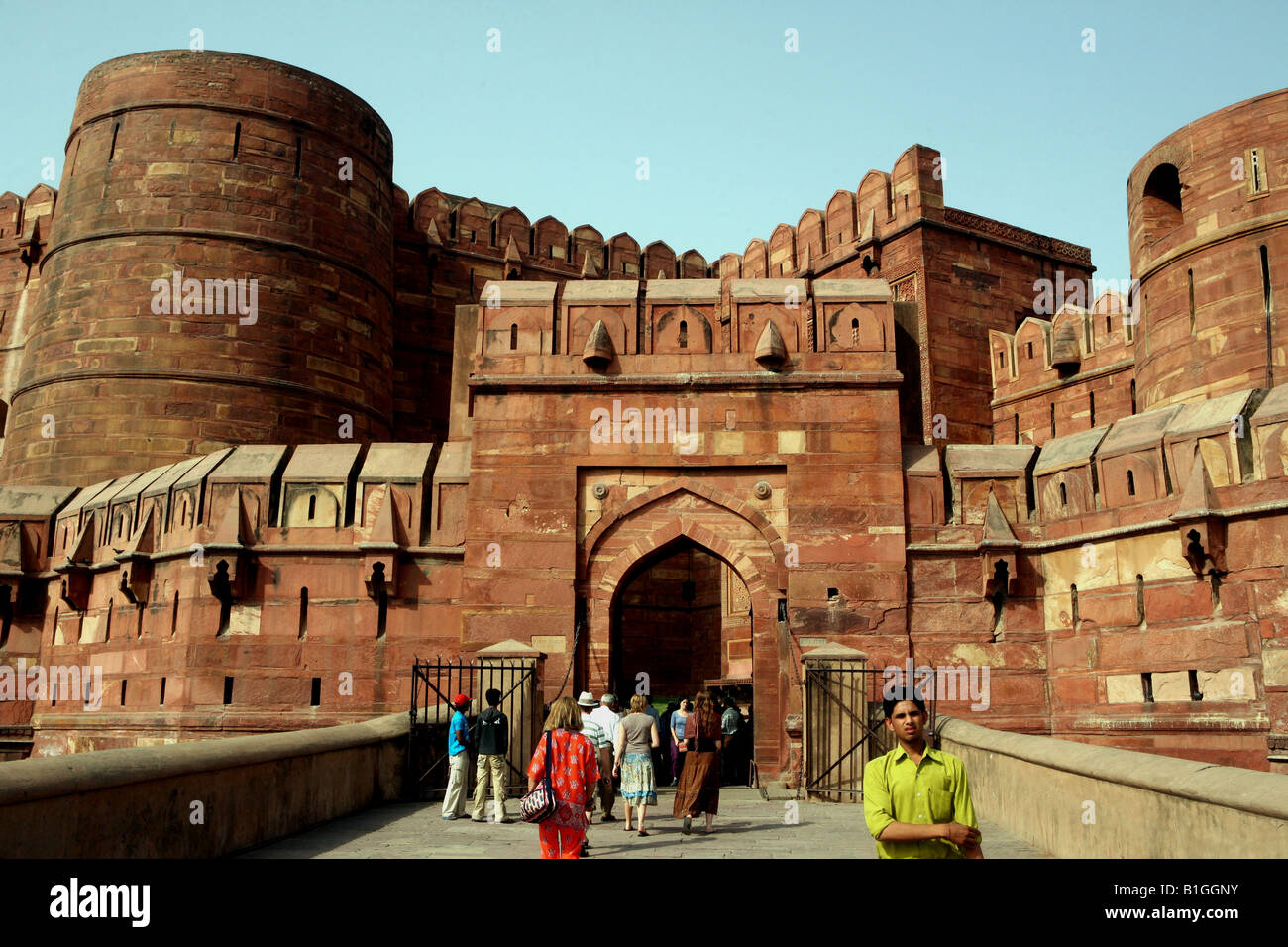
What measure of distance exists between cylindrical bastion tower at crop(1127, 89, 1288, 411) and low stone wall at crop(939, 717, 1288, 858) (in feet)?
22.6

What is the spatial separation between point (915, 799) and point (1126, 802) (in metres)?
2.16

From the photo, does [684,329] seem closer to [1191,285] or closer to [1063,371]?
[1191,285]

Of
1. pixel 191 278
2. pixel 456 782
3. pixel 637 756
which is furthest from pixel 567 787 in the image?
pixel 191 278

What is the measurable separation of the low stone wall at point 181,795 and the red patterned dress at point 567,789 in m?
1.71

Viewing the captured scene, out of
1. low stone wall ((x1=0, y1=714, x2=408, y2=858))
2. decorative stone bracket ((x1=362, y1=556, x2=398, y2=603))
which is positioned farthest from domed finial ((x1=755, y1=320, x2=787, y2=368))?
low stone wall ((x1=0, y1=714, x2=408, y2=858))

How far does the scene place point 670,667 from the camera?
22703 millimetres

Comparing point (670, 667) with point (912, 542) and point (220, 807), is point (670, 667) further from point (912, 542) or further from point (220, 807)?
point (220, 807)

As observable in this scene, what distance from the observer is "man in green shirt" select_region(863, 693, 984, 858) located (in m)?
3.65

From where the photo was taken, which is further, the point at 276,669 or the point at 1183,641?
the point at 276,669

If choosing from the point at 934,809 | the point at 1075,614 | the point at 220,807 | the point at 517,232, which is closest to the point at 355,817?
the point at 220,807

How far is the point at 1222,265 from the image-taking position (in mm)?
13352

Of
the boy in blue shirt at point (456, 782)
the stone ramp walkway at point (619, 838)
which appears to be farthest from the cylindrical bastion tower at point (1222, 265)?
the boy in blue shirt at point (456, 782)

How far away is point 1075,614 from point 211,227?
44.2ft
